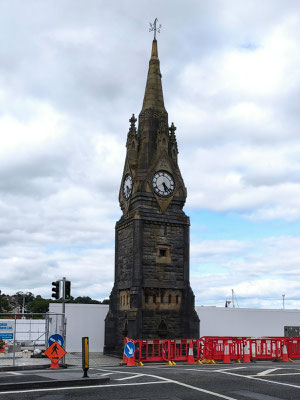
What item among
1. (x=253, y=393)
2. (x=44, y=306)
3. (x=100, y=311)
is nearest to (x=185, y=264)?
(x=100, y=311)

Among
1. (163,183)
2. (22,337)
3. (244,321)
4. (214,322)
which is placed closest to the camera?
(163,183)

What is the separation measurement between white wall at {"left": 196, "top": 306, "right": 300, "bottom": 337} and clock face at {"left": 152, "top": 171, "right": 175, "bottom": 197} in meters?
12.4

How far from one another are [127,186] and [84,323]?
39.4 feet

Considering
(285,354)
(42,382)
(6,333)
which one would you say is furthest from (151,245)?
(42,382)

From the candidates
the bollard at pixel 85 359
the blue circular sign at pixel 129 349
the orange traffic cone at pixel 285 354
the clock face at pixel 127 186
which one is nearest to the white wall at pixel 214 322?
the clock face at pixel 127 186

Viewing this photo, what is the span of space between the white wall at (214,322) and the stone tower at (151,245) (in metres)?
2.54

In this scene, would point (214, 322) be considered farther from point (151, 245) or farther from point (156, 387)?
point (156, 387)

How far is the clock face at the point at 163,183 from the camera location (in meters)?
41.2

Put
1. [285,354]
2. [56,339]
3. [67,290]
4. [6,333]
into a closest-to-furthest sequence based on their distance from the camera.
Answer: [56,339] → [67,290] → [6,333] → [285,354]

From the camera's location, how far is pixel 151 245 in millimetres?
39531

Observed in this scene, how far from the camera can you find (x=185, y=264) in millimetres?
40594

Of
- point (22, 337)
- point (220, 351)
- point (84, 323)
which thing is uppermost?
point (84, 323)

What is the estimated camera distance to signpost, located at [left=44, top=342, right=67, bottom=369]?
23453 millimetres

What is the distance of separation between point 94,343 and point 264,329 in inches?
659
